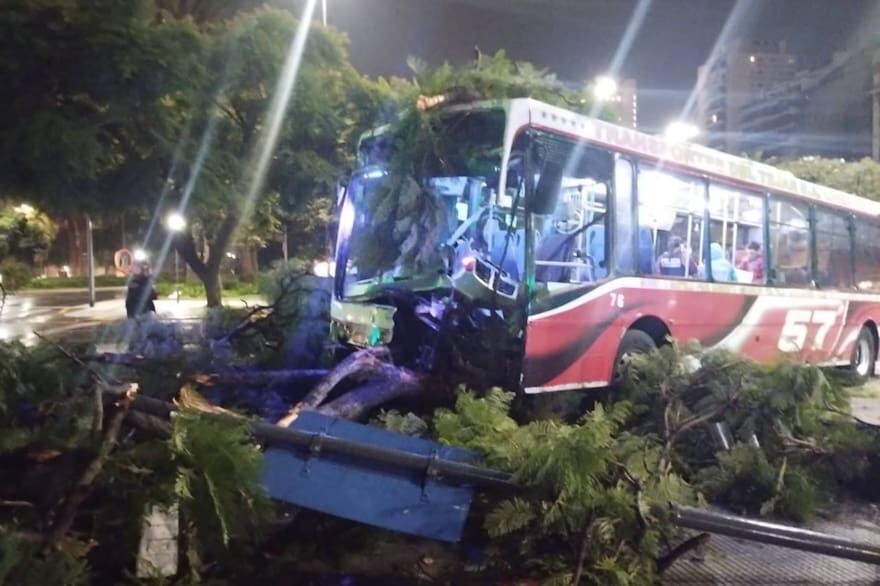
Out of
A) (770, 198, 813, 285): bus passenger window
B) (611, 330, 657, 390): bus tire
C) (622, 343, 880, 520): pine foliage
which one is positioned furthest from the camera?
(770, 198, 813, 285): bus passenger window

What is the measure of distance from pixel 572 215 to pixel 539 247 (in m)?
0.74

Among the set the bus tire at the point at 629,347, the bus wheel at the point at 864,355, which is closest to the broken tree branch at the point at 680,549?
the bus tire at the point at 629,347

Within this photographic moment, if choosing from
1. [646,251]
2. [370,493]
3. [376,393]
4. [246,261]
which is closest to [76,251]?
[246,261]

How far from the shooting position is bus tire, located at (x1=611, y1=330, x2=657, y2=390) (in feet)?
27.3

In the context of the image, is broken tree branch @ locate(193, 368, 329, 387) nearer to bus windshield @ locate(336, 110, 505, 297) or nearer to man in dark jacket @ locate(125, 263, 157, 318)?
bus windshield @ locate(336, 110, 505, 297)

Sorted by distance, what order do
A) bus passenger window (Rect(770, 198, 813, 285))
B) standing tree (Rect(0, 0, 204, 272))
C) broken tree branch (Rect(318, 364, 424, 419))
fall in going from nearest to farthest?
broken tree branch (Rect(318, 364, 424, 419)), standing tree (Rect(0, 0, 204, 272)), bus passenger window (Rect(770, 198, 813, 285))

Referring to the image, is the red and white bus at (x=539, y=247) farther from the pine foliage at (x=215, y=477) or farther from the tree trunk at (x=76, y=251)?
the tree trunk at (x=76, y=251)

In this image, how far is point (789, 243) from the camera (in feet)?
38.2

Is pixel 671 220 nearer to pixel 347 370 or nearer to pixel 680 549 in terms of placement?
pixel 347 370

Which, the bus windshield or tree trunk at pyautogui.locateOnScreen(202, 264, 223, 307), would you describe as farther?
tree trunk at pyautogui.locateOnScreen(202, 264, 223, 307)

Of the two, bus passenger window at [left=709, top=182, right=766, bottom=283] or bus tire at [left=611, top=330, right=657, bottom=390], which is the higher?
bus passenger window at [left=709, top=182, right=766, bottom=283]

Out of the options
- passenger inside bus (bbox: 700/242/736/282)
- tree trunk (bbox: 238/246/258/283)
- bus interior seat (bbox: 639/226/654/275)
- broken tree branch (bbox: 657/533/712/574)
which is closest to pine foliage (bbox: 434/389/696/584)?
broken tree branch (bbox: 657/533/712/574)

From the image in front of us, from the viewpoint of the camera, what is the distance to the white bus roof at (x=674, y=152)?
7.53m

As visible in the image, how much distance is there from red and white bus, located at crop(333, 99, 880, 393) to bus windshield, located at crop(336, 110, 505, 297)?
0.01 m
